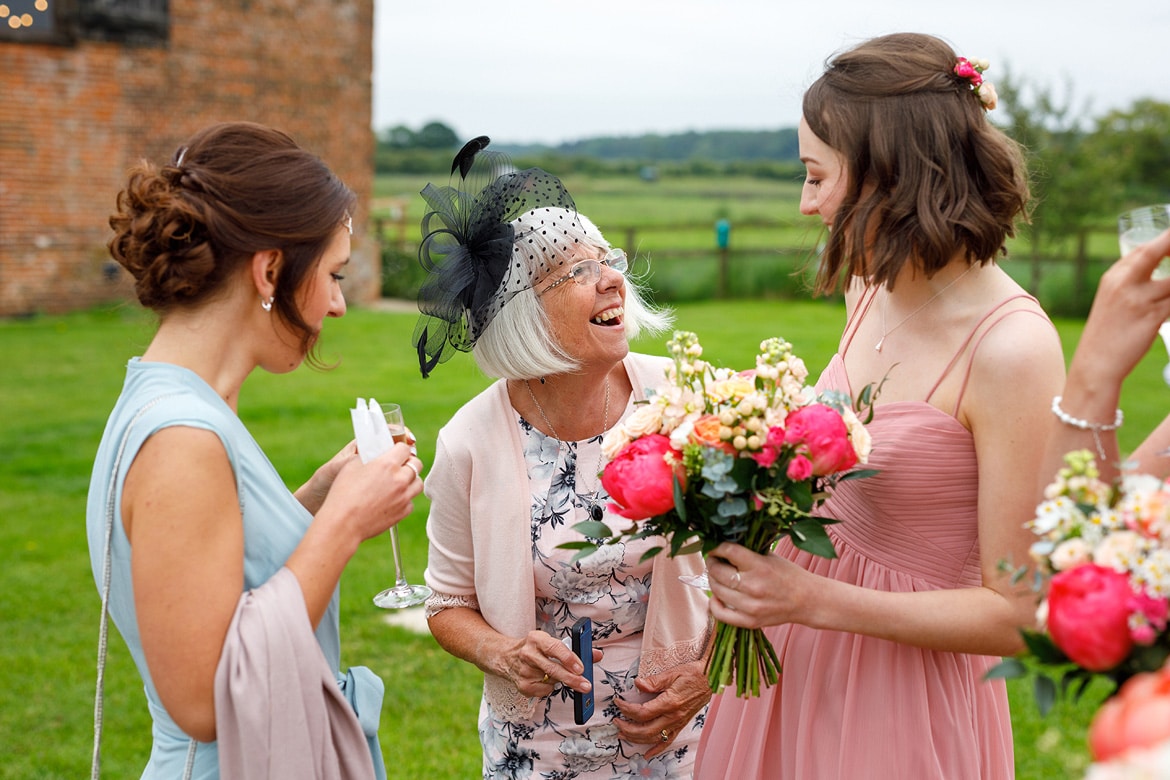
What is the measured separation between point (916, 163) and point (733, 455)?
872mm

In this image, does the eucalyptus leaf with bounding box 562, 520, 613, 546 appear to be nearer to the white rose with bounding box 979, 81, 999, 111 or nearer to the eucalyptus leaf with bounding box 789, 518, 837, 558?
the eucalyptus leaf with bounding box 789, 518, 837, 558

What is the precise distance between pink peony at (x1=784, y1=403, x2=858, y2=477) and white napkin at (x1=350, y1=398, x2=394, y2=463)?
103 cm

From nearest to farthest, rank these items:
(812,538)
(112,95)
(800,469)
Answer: (800,469) → (812,538) → (112,95)

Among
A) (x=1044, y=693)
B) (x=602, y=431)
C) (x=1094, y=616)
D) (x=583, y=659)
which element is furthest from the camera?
(x=602, y=431)

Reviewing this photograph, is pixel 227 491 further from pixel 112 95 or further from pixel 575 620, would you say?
pixel 112 95

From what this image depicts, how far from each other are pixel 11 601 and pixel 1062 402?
698 centimetres

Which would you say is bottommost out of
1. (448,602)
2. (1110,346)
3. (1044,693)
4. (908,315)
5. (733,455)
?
(448,602)

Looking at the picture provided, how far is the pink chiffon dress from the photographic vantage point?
2.50m

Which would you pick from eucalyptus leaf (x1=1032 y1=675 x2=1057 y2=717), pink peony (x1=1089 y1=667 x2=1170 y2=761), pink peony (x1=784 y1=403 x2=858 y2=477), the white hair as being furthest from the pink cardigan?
pink peony (x1=1089 y1=667 x2=1170 y2=761)

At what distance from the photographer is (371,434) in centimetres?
265

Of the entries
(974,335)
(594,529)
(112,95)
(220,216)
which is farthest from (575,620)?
(112,95)

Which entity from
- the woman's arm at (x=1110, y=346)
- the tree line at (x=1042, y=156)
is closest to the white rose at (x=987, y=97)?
the woman's arm at (x=1110, y=346)

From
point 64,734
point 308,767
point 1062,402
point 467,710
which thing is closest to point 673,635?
point 308,767

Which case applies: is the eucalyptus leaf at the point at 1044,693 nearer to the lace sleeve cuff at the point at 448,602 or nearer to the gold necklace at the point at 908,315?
the gold necklace at the point at 908,315
